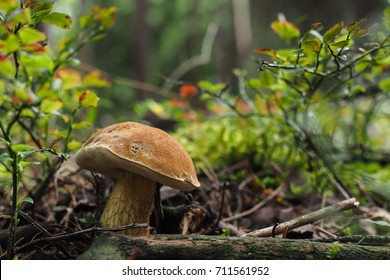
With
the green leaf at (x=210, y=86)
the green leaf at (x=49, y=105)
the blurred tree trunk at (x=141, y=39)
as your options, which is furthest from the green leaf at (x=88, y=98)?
the blurred tree trunk at (x=141, y=39)

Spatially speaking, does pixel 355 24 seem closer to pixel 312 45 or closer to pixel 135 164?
pixel 312 45

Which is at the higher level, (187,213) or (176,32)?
(176,32)

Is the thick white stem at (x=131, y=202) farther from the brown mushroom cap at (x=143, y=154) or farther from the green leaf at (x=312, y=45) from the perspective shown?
the green leaf at (x=312, y=45)

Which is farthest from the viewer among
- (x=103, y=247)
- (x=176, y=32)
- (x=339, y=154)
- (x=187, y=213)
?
Result: (x=176, y=32)

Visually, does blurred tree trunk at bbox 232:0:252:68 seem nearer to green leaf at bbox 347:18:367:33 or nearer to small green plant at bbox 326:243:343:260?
green leaf at bbox 347:18:367:33

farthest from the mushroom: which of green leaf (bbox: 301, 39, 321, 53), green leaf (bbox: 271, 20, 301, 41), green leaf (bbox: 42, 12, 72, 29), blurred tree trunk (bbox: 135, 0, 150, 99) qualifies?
blurred tree trunk (bbox: 135, 0, 150, 99)

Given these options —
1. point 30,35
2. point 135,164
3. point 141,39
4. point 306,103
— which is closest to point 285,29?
point 306,103
